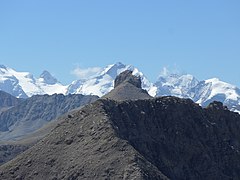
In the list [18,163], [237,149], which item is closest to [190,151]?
[237,149]

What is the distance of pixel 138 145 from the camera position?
121 meters

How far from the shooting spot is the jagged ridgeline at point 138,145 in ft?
366

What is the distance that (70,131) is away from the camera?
123 meters

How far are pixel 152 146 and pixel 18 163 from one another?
22.2 m

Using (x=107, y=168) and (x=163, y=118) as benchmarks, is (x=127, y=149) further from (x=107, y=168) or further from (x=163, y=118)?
(x=163, y=118)

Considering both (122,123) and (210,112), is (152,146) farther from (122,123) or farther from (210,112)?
(210,112)

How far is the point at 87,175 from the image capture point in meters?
110

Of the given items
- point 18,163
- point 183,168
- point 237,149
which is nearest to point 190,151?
point 183,168

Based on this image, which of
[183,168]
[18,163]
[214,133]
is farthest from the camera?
[214,133]

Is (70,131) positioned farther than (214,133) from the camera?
No

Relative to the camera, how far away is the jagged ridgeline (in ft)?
366

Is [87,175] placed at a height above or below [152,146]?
below

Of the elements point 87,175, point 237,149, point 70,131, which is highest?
point 237,149

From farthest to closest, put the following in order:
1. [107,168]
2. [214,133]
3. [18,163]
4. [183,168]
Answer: [214,133], [183,168], [18,163], [107,168]
